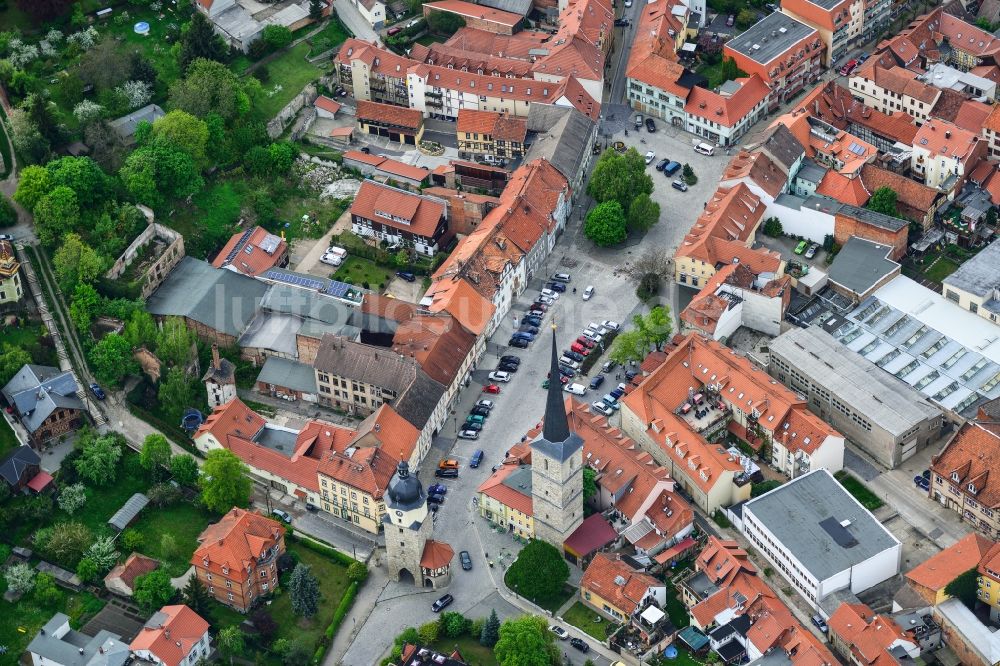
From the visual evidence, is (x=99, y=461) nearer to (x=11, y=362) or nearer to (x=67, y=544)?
(x=67, y=544)

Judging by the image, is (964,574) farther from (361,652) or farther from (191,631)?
(191,631)

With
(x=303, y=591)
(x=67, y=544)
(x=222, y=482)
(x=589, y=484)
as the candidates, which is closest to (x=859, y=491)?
(x=589, y=484)

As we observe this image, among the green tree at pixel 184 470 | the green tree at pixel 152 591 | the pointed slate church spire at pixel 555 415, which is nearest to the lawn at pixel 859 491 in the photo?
the pointed slate church spire at pixel 555 415

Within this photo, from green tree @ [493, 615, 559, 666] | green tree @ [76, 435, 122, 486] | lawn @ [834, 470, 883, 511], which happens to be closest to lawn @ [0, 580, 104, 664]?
green tree @ [76, 435, 122, 486]

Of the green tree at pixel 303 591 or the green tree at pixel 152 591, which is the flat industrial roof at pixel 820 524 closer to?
the green tree at pixel 303 591

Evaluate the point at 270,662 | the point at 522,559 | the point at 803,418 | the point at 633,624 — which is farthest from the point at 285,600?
the point at 803,418
